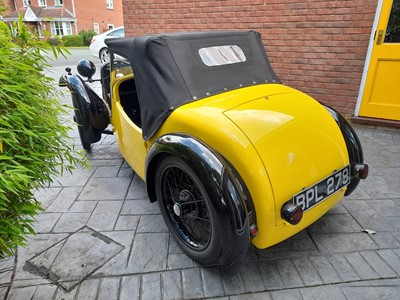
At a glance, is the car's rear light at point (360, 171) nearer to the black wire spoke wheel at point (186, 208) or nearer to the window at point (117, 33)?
the black wire spoke wheel at point (186, 208)

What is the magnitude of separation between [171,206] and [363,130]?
3712 mm

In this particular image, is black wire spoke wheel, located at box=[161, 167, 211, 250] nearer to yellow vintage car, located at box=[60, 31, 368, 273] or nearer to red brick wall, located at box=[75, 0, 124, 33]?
yellow vintage car, located at box=[60, 31, 368, 273]

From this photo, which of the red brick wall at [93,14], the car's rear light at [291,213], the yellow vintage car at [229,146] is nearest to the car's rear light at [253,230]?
the yellow vintage car at [229,146]

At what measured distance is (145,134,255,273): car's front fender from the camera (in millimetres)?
1639

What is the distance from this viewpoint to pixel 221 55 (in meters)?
2.46

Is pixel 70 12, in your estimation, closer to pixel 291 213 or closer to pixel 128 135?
Answer: pixel 128 135

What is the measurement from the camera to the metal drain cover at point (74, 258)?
2002 millimetres

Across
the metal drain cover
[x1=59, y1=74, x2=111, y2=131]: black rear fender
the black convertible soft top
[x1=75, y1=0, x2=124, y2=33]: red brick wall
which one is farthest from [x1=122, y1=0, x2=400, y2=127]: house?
[x1=75, y1=0, x2=124, y2=33]: red brick wall

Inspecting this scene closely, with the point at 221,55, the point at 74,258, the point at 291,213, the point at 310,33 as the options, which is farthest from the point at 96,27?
the point at 291,213

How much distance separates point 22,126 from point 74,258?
1222 mm

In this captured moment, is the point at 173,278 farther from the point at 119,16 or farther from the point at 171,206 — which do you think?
the point at 119,16

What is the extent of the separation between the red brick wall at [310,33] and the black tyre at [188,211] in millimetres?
3730

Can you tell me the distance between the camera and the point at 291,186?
178 cm

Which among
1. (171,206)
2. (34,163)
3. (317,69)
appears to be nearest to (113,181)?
(171,206)
